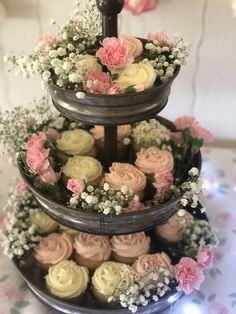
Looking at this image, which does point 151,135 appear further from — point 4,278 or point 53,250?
point 4,278

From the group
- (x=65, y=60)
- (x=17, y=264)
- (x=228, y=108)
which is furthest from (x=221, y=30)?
(x=17, y=264)

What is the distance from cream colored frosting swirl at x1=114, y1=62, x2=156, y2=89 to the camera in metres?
0.75

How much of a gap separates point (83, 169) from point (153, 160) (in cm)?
14

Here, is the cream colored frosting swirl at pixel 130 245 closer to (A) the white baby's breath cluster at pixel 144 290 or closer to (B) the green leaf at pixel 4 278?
(A) the white baby's breath cluster at pixel 144 290

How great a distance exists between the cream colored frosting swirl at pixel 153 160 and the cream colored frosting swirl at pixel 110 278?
0.67 feet

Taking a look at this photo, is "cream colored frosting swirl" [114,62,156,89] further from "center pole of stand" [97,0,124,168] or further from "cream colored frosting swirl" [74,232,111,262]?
"cream colored frosting swirl" [74,232,111,262]

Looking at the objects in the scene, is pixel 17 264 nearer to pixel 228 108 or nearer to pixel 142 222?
pixel 142 222

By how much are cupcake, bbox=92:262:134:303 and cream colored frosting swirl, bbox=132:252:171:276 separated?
25 millimetres

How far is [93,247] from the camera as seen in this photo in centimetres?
96

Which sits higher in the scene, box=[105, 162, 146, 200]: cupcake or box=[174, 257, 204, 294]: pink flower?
box=[105, 162, 146, 200]: cupcake

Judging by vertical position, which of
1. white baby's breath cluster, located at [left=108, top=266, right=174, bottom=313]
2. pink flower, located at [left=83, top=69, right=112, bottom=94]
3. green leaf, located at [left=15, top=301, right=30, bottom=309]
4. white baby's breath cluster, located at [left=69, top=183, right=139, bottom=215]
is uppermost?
pink flower, located at [left=83, top=69, right=112, bottom=94]

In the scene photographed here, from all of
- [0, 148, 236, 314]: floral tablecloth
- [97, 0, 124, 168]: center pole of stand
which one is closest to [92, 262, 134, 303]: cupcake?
[0, 148, 236, 314]: floral tablecloth

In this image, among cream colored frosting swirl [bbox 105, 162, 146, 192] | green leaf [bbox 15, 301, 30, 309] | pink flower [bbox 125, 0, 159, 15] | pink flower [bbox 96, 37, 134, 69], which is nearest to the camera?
pink flower [bbox 96, 37, 134, 69]

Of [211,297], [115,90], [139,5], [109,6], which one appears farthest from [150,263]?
[139,5]
